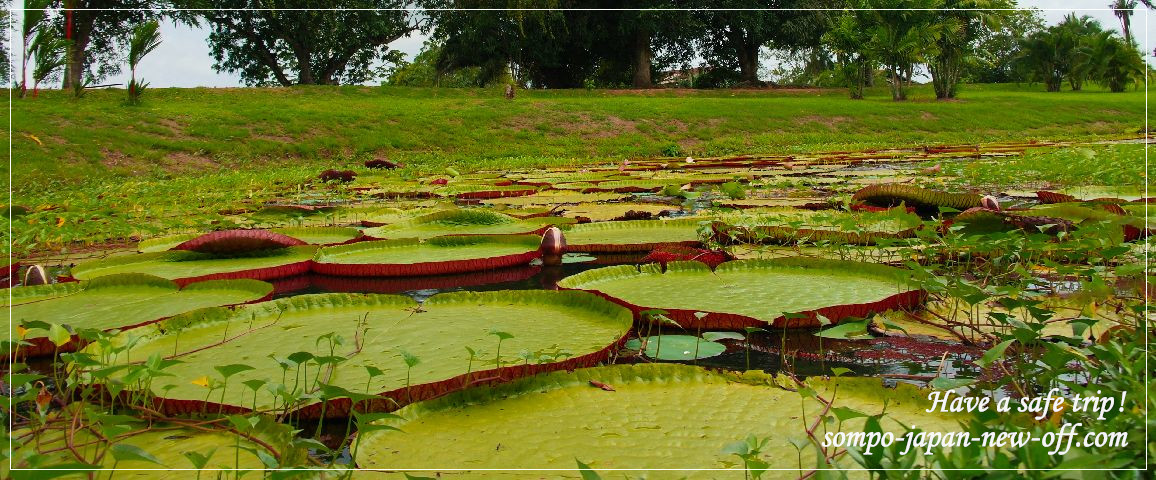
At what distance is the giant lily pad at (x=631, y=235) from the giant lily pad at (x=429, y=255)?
1.03ft

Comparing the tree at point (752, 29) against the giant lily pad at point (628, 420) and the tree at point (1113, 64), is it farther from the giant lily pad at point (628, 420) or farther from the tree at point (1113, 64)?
the giant lily pad at point (628, 420)

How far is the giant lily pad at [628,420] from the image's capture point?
1289 millimetres

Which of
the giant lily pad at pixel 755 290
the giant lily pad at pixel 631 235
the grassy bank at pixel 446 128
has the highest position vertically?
the grassy bank at pixel 446 128

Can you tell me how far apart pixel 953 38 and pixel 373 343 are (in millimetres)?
25550

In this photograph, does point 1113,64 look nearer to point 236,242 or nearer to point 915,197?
point 915,197

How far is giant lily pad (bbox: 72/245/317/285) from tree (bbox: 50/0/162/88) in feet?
61.2

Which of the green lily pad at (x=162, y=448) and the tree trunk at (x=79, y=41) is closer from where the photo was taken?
the green lily pad at (x=162, y=448)

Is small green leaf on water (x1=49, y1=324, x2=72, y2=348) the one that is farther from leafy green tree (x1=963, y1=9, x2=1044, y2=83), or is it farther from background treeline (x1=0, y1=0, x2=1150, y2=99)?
leafy green tree (x1=963, y1=9, x2=1044, y2=83)

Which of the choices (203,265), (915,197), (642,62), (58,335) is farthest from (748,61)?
(58,335)

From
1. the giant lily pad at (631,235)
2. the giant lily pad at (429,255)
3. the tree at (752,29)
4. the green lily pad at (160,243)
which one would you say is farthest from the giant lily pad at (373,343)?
the tree at (752,29)

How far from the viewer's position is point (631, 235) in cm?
396

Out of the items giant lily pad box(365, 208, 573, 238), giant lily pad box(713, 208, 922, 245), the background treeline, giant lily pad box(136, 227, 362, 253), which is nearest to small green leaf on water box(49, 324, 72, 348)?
giant lily pad box(136, 227, 362, 253)

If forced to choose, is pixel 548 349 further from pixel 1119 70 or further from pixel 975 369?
pixel 1119 70

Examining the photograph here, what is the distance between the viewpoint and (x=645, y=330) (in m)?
2.25
